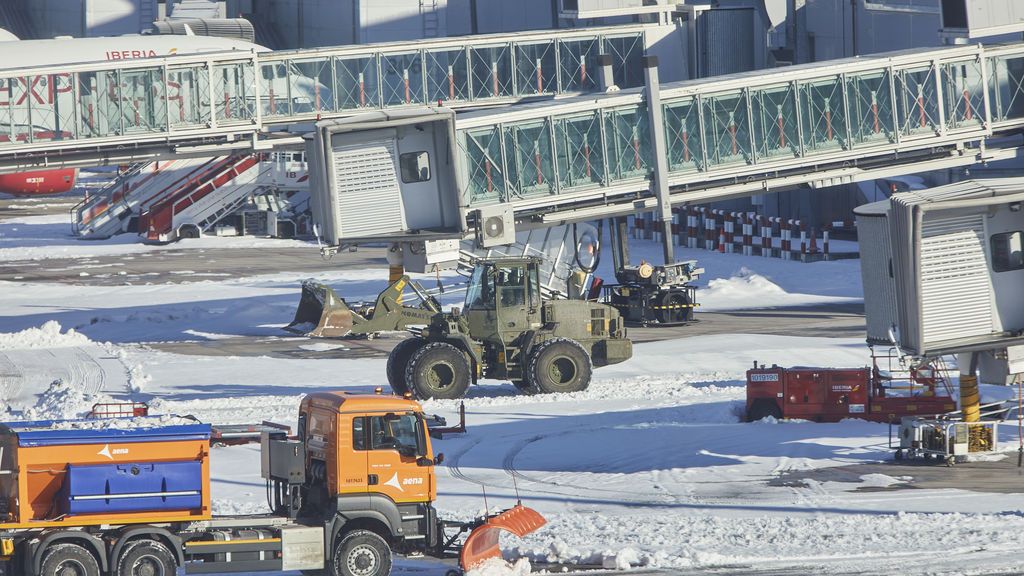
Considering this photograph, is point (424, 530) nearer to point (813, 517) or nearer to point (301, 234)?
point (813, 517)

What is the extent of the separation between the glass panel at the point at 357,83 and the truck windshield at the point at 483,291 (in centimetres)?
1889

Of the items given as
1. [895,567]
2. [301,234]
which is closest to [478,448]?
[895,567]

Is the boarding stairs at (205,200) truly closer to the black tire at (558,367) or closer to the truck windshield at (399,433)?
the black tire at (558,367)

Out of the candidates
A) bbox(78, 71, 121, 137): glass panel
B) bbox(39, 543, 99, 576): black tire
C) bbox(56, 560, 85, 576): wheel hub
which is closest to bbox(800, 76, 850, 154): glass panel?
bbox(78, 71, 121, 137): glass panel

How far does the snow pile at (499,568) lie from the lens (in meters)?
18.7

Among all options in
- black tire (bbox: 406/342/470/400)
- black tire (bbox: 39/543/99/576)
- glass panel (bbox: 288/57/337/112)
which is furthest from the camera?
glass panel (bbox: 288/57/337/112)

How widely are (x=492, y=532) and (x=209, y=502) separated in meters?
3.59

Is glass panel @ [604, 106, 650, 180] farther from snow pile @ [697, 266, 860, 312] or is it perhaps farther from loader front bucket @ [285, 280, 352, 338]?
loader front bucket @ [285, 280, 352, 338]

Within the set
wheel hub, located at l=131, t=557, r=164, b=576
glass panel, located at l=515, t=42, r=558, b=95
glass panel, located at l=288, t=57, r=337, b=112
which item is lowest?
wheel hub, located at l=131, t=557, r=164, b=576

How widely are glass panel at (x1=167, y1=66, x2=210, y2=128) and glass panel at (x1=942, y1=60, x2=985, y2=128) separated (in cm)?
2188

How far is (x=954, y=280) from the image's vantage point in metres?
24.2

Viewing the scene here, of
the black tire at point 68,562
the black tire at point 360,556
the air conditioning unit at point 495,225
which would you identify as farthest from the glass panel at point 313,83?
the black tire at point 68,562

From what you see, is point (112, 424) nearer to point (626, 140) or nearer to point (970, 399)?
point (970, 399)

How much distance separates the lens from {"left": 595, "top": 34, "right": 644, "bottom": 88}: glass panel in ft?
183
